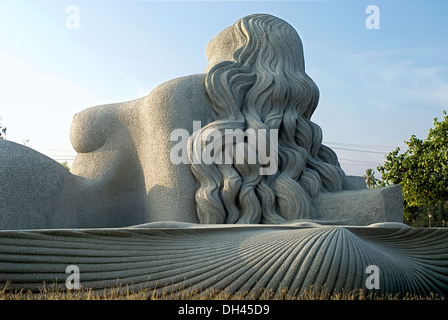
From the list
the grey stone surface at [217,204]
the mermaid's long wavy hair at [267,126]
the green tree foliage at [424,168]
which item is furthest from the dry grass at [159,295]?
the green tree foliage at [424,168]

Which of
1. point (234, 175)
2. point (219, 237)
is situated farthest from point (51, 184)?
point (219, 237)

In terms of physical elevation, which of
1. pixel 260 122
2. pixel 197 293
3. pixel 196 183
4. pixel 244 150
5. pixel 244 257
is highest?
pixel 260 122

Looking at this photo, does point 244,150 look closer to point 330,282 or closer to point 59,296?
point 330,282

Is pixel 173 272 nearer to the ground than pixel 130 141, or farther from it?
nearer to the ground

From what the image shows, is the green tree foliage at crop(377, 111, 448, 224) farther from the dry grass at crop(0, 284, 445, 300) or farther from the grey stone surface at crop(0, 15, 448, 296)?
the dry grass at crop(0, 284, 445, 300)

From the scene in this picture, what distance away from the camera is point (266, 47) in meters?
5.79

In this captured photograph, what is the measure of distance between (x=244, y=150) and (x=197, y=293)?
7.41 ft

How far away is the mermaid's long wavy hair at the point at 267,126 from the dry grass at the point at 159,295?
1.97m

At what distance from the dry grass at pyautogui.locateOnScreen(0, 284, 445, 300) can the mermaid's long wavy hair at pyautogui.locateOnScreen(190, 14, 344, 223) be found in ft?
6.47

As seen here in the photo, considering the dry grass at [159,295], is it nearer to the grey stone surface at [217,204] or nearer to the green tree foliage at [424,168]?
the grey stone surface at [217,204]

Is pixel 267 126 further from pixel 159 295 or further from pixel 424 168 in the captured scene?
pixel 424 168

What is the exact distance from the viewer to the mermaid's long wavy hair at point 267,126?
500 cm

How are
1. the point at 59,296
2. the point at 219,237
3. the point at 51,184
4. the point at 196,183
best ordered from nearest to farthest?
the point at 59,296 → the point at 219,237 → the point at 51,184 → the point at 196,183

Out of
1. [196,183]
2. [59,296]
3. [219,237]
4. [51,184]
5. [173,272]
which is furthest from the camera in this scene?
[196,183]
